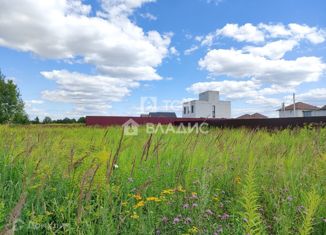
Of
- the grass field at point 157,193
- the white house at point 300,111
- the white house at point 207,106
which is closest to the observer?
the grass field at point 157,193

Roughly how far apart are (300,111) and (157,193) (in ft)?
181

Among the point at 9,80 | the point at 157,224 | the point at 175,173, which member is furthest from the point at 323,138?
the point at 9,80

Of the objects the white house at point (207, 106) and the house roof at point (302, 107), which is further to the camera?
the house roof at point (302, 107)

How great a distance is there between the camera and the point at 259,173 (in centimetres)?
314

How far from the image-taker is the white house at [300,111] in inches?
1990

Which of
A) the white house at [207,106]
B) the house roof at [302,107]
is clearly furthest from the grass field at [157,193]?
the house roof at [302,107]

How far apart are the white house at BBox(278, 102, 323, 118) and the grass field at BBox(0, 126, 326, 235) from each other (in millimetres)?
49407

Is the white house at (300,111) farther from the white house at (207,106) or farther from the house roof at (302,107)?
the white house at (207,106)

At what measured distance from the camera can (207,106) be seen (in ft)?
157

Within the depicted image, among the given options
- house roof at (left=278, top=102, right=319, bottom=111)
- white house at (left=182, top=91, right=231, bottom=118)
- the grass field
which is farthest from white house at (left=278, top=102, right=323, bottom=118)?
the grass field

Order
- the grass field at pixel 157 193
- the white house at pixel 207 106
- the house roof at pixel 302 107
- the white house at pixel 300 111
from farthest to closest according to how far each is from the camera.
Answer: the house roof at pixel 302 107 → the white house at pixel 300 111 → the white house at pixel 207 106 → the grass field at pixel 157 193

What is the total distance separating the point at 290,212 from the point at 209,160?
143 cm

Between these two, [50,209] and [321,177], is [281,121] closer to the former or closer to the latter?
[321,177]

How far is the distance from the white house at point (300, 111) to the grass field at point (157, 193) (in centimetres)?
4941
